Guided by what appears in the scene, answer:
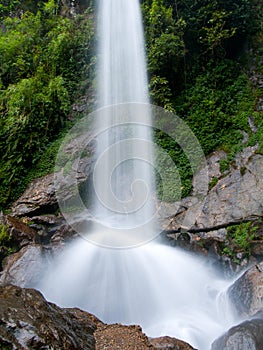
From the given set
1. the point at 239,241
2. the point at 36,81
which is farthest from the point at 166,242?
the point at 36,81

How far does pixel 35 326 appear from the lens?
313cm

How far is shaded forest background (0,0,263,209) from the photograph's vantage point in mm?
9164

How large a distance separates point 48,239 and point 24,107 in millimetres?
4459

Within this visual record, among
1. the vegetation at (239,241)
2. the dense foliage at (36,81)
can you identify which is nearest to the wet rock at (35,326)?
the vegetation at (239,241)

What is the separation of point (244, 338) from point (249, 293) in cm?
118

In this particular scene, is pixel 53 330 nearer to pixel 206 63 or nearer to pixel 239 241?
pixel 239 241

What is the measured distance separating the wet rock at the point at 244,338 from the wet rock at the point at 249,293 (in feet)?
2.01

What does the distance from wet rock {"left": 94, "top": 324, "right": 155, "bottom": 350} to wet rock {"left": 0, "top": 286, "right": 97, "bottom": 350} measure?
0.12 m

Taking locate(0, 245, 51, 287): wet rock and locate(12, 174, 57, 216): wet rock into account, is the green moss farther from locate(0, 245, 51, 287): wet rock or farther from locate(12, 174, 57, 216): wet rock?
locate(0, 245, 51, 287): wet rock

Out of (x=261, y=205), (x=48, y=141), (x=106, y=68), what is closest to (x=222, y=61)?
(x=106, y=68)

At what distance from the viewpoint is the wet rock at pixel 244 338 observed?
3744 millimetres

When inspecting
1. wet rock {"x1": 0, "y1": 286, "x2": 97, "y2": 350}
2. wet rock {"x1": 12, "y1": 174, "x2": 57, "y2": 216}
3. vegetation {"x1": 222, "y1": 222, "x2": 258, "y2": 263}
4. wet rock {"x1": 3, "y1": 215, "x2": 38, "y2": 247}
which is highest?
wet rock {"x1": 12, "y1": 174, "x2": 57, "y2": 216}

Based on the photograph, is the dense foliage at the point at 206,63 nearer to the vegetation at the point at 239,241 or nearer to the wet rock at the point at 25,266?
the vegetation at the point at 239,241

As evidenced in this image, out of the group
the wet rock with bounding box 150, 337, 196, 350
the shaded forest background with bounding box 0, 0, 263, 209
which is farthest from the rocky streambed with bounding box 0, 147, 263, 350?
the shaded forest background with bounding box 0, 0, 263, 209
